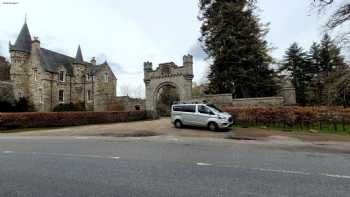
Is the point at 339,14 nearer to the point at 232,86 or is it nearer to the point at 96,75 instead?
the point at 232,86

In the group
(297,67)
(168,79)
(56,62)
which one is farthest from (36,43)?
(297,67)

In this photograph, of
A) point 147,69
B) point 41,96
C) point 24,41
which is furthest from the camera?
point 24,41

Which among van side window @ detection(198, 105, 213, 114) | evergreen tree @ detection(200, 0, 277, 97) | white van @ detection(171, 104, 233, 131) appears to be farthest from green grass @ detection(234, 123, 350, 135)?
evergreen tree @ detection(200, 0, 277, 97)

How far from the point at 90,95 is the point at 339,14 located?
3687cm

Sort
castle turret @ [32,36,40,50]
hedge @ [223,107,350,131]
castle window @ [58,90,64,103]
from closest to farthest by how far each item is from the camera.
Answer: hedge @ [223,107,350,131]
castle turret @ [32,36,40,50]
castle window @ [58,90,64,103]

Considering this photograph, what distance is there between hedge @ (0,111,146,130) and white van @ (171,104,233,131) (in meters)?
9.72

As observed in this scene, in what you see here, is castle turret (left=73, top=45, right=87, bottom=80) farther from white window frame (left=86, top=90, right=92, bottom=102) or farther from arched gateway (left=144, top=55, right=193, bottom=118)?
arched gateway (left=144, top=55, right=193, bottom=118)

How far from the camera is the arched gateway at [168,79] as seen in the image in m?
27.4

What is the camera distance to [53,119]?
2262 centimetres

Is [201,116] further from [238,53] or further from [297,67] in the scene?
[297,67]

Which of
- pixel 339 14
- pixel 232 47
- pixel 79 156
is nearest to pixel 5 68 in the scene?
pixel 232 47

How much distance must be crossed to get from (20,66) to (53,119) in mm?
21414

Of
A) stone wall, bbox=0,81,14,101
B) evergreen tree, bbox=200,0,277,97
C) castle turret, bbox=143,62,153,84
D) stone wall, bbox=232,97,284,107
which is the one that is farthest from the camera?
stone wall, bbox=0,81,14,101

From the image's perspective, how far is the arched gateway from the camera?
90.0 ft
